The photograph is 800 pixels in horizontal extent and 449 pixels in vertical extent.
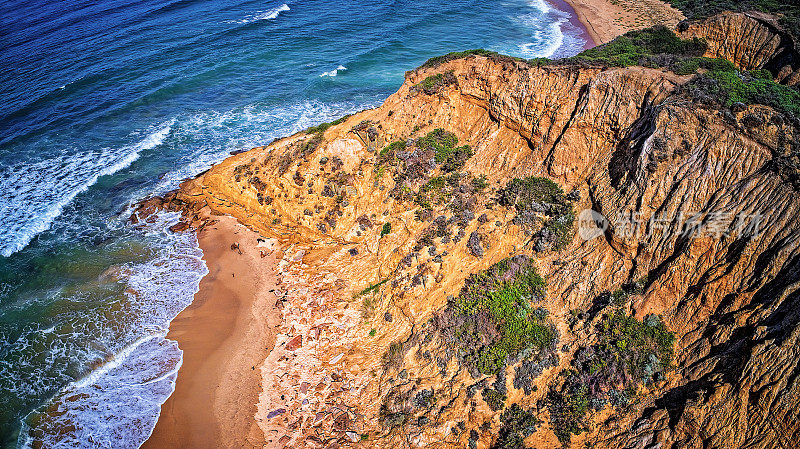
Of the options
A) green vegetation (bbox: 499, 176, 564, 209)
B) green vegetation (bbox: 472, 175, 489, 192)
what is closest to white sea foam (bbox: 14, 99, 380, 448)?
green vegetation (bbox: 472, 175, 489, 192)

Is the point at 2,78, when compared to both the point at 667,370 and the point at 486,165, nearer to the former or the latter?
the point at 486,165

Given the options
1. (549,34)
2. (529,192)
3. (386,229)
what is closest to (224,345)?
(386,229)

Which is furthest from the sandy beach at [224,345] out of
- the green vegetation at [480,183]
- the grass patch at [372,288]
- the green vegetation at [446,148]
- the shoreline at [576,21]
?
the shoreline at [576,21]

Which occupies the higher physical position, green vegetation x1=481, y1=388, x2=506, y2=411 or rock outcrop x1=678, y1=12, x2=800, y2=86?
rock outcrop x1=678, y1=12, x2=800, y2=86

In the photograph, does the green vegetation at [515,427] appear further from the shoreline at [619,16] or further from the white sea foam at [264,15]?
the white sea foam at [264,15]

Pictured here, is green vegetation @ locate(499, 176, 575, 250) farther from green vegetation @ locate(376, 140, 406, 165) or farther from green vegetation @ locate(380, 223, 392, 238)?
green vegetation @ locate(376, 140, 406, 165)

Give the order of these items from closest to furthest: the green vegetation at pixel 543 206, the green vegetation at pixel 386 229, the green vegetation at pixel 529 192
→ the green vegetation at pixel 543 206
the green vegetation at pixel 529 192
the green vegetation at pixel 386 229
